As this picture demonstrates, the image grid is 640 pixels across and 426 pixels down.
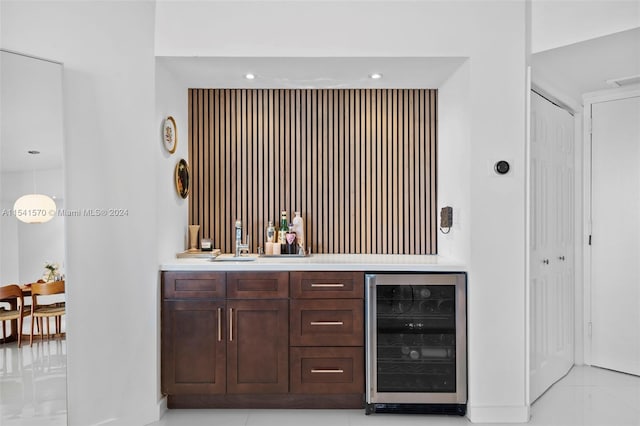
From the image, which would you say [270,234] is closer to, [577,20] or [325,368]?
[325,368]

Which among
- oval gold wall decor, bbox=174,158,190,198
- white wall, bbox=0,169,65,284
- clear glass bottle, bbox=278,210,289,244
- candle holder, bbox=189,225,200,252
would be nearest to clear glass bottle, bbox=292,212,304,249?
clear glass bottle, bbox=278,210,289,244

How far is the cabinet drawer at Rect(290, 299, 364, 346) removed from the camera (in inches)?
114

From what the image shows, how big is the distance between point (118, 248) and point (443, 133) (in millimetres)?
2365

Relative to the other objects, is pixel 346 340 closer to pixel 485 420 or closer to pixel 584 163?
pixel 485 420

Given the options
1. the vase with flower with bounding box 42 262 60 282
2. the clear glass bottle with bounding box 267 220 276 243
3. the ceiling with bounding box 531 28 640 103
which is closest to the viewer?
the vase with flower with bounding box 42 262 60 282

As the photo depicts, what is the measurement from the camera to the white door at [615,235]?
11.5ft

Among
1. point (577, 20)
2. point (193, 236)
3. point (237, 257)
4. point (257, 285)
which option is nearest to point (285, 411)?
point (257, 285)

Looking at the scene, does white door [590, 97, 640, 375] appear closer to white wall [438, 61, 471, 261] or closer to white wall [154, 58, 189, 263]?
white wall [438, 61, 471, 261]

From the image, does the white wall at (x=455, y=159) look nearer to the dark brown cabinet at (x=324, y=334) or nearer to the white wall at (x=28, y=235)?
the dark brown cabinet at (x=324, y=334)

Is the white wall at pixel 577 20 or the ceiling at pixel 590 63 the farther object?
the ceiling at pixel 590 63

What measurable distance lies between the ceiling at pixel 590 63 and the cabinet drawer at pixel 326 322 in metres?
2.00

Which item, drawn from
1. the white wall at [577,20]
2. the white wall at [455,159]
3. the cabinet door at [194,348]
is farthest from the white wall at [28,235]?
the white wall at [577,20]

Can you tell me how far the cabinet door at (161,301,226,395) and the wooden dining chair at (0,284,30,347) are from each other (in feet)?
2.53

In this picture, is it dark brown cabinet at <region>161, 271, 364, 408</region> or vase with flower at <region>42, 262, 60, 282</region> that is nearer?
vase with flower at <region>42, 262, 60, 282</region>
